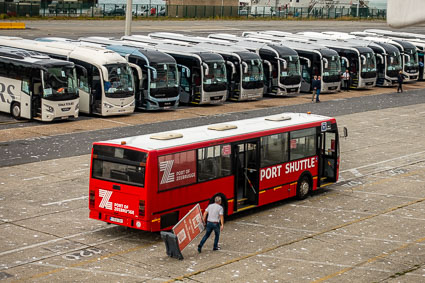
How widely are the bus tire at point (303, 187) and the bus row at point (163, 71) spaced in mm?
14588

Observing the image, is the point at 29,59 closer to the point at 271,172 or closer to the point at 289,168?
the point at 289,168

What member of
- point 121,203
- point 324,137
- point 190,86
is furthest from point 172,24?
point 121,203

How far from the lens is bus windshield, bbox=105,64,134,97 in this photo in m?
35.2

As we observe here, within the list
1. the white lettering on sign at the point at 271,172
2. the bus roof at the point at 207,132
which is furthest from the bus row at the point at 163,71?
the white lettering on sign at the point at 271,172

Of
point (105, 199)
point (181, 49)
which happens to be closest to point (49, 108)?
point (181, 49)

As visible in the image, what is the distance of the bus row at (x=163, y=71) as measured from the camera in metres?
33.5

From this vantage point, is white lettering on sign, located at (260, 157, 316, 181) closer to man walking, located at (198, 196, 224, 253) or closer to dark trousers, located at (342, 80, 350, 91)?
man walking, located at (198, 196, 224, 253)

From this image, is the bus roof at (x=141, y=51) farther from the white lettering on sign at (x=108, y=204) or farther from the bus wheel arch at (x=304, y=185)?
the white lettering on sign at (x=108, y=204)

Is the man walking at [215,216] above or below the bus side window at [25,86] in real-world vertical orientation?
below

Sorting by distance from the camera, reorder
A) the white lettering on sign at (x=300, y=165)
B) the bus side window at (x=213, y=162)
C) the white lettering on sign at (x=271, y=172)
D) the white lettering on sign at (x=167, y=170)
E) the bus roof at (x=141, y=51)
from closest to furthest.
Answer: the white lettering on sign at (x=167, y=170), the bus side window at (x=213, y=162), the white lettering on sign at (x=271, y=172), the white lettering on sign at (x=300, y=165), the bus roof at (x=141, y=51)

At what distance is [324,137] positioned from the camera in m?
23.1

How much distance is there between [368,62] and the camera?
5028 centimetres

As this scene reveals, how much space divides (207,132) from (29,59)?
16615mm

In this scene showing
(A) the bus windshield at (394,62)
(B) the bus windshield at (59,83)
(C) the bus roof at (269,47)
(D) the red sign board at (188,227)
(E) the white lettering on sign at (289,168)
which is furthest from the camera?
(A) the bus windshield at (394,62)
